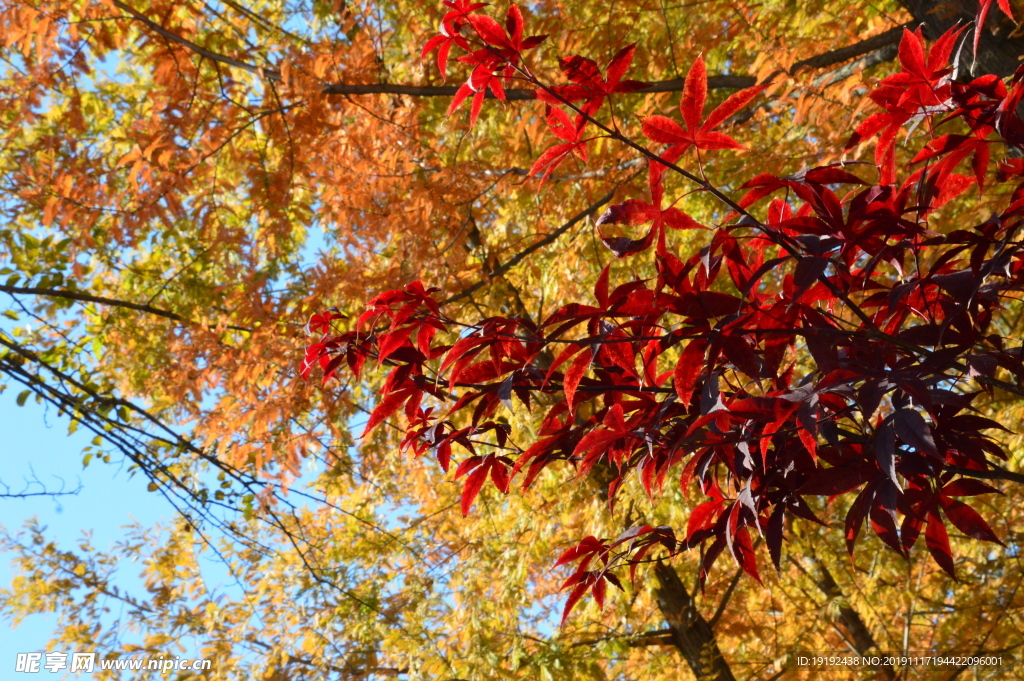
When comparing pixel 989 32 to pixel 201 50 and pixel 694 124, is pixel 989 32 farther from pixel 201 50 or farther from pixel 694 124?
pixel 201 50

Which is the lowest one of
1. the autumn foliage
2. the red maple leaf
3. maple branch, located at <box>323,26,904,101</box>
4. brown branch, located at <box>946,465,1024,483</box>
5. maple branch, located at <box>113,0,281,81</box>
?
brown branch, located at <box>946,465,1024,483</box>

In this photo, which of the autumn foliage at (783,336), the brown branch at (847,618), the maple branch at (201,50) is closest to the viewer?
the autumn foliage at (783,336)

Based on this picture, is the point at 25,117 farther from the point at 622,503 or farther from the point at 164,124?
the point at 622,503

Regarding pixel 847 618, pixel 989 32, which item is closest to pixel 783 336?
pixel 989 32

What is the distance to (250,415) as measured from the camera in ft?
9.45

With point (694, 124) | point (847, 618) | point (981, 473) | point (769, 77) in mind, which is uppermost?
point (769, 77)

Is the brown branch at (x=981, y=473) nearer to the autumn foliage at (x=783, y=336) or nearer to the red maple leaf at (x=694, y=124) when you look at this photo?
the autumn foliage at (x=783, y=336)

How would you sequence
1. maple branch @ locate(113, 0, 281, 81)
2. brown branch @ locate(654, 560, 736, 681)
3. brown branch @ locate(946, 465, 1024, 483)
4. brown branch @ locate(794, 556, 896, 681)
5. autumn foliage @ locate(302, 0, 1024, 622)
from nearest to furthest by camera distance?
autumn foliage @ locate(302, 0, 1024, 622), brown branch @ locate(946, 465, 1024, 483), maple branch @ locate(113, 0, 281, 81), brown branch @ locate(654, 560, 736, 681), brown branch @ locate(794, 556, 896, 681)

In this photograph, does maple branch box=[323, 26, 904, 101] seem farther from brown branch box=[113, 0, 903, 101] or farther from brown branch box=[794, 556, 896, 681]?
brown branch box=[794, 556, 896, 681]

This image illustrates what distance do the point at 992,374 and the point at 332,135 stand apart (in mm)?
2713

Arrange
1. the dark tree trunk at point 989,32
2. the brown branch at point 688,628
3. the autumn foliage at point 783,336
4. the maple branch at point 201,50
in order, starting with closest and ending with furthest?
the autumn foliage at point 783,336, the dark tree trunk at point 989,32, the maple branch at point 201,50, the brown branch at point 688,628

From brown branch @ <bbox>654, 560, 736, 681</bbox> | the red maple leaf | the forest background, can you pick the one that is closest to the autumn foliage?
the red maple leaf

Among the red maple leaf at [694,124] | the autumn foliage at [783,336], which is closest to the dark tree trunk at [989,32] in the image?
the autumn foliage at [783,336]

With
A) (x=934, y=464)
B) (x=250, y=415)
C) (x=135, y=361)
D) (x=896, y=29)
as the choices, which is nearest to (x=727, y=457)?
(x=934, y=464)
